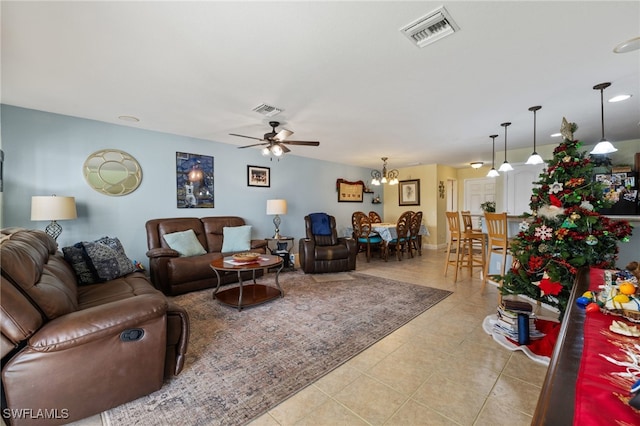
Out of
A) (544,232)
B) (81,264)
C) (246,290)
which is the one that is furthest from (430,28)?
(81,264)

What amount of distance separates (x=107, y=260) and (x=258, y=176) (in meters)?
2.95

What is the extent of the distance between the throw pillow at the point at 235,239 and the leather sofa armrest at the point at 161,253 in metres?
0.79

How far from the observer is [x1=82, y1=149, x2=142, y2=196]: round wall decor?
345 cm

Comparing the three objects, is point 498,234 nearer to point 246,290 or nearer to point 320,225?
point 320,225

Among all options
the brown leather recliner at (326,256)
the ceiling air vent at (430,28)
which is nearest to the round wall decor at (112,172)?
the brown leather recliner at (326,256)

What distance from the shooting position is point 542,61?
83.7 inches

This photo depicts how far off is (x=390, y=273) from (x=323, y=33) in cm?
382

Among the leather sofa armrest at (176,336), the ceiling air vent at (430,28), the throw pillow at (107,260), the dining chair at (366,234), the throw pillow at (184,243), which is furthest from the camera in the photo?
the dining chair at (366,234)

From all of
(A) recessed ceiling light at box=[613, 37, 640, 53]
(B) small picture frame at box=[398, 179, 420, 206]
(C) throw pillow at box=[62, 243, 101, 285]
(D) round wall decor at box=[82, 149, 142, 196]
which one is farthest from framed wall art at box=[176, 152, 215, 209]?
(B) small picture frame at box=[398, 179, 420, 206]

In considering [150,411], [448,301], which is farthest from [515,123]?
[150,411]

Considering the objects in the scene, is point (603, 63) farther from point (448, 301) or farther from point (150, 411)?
point (150, 411)

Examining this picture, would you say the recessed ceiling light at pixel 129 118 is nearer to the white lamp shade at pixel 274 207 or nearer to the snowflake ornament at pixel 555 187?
the white lamp shade at pixel 274 207

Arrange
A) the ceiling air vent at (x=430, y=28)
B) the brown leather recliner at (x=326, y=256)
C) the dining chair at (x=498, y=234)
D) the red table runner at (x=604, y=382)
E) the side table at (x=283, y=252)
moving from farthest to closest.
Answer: the side table at (x=283, y=252)
the brown leather recliner at (x=326, y=256)
the dining chair at (x=498, y=234)
the ceiling air vent at (x=430, y=28)
the red table runner at (x=604, y=382)

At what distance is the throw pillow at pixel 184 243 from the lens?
3.71 metres
